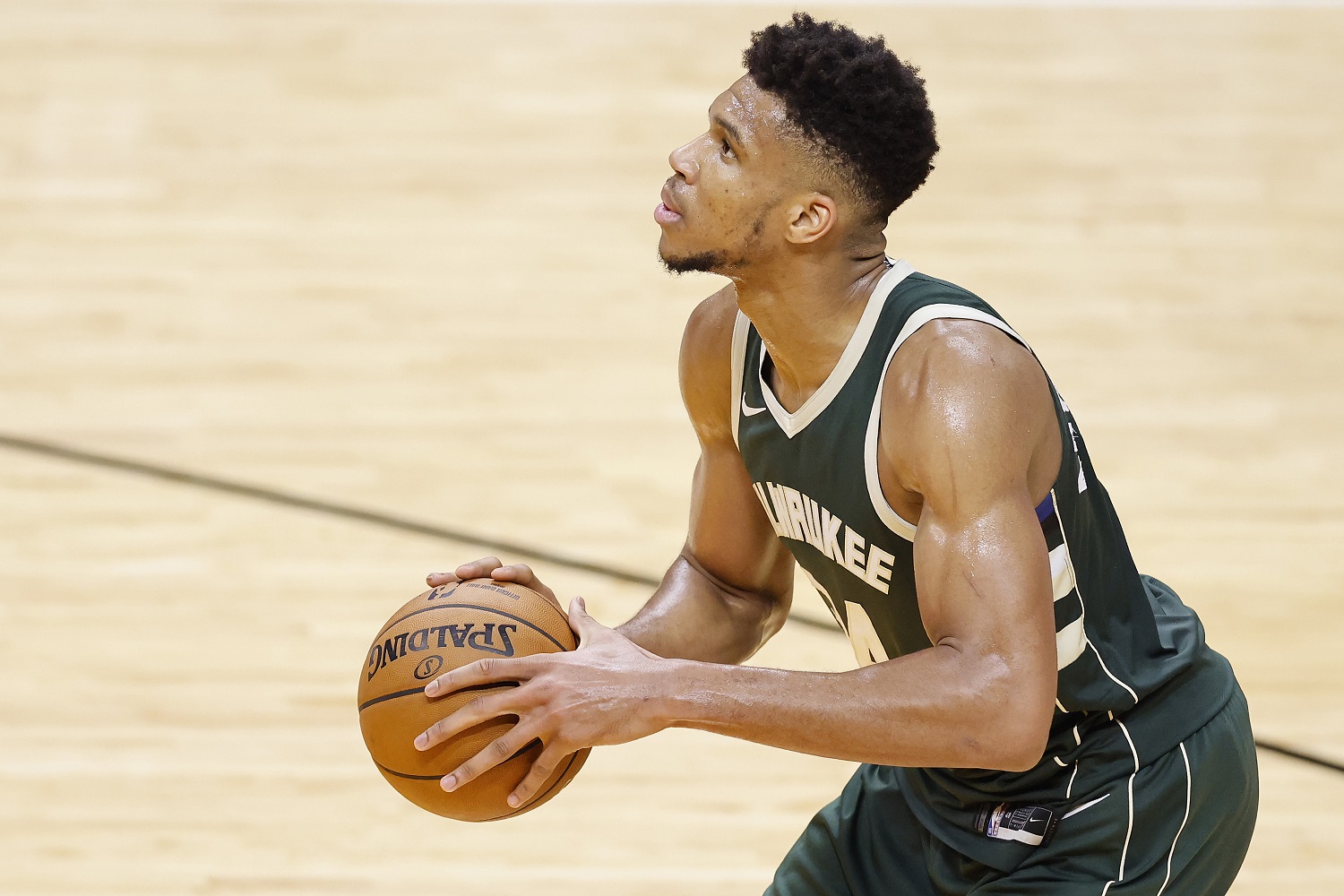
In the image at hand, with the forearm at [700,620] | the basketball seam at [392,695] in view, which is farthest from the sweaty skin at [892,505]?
the forearm at [700,620]

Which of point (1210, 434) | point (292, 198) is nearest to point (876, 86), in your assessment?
point (1210, 434)

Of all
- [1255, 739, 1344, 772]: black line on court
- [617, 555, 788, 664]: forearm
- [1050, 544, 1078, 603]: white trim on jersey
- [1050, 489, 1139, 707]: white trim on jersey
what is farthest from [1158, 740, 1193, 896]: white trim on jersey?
[1255, 739, 1344, 772]: black line on court

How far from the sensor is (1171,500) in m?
5.01

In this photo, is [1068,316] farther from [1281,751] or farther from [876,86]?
[876,86]

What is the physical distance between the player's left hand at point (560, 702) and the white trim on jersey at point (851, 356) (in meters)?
0.42

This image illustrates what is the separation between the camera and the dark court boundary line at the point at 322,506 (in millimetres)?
4637

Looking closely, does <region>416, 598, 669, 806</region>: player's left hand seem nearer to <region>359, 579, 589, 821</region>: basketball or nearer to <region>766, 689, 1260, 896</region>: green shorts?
<region>359, 579, 589, 821</region>: basketball

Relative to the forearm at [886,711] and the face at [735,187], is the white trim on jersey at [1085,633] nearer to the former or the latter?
the forearm at [886,711]

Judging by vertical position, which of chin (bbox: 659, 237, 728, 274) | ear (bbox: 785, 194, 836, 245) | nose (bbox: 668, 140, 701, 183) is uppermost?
nose (bbox: 668, 140, 701, 183)

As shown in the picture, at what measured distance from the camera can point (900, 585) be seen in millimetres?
2309

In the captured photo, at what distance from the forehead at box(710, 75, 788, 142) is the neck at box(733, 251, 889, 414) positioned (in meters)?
0.18

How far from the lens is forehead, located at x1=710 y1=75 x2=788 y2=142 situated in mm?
2264

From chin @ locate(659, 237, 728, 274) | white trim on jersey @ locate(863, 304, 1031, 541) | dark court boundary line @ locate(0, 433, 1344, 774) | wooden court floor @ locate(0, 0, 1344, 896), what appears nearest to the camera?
white trim on jersey @ locate(863, 304, 1031, 541)

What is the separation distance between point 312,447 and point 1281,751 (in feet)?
9.66
